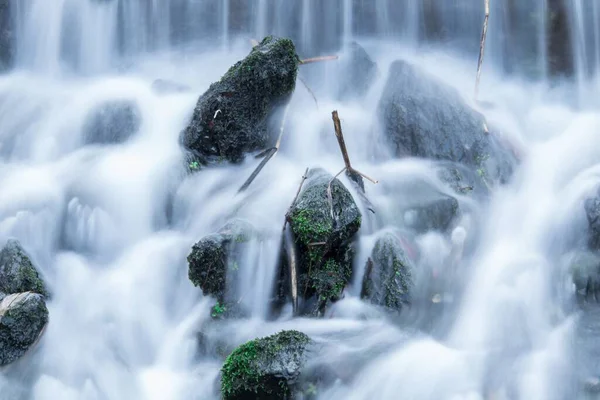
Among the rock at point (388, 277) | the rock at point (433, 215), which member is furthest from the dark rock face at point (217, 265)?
the rock at point (433, 215)

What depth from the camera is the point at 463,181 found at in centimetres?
682

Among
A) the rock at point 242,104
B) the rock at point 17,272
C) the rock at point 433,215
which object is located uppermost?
the rock at point 242,104

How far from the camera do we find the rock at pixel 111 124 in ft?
25.0

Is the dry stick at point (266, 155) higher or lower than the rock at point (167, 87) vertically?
lower

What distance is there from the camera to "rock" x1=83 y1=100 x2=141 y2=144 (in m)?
Result: 7.61

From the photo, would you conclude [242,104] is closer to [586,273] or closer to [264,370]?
[264,370]

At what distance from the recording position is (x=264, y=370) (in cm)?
404

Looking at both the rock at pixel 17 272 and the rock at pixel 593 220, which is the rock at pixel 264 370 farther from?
the rock at pixel 593 220

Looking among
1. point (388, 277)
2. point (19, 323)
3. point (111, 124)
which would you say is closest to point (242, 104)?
point (111, 124)

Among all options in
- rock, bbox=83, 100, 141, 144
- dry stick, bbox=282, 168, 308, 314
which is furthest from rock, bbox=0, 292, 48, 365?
rock, bbox=83, 100, 141, 144

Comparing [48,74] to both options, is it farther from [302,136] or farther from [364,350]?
[364,350]

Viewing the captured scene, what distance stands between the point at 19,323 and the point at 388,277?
2915 mm

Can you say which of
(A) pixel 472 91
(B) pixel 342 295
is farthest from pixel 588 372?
(A) pixel 472 91

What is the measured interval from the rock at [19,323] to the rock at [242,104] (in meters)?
2.57
